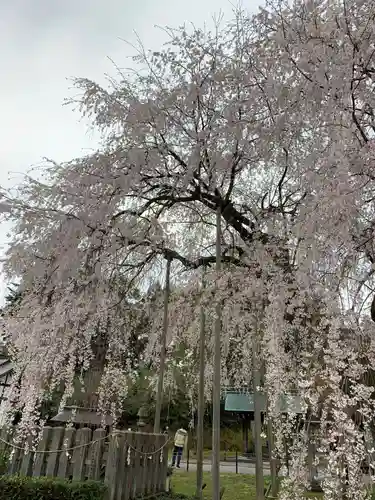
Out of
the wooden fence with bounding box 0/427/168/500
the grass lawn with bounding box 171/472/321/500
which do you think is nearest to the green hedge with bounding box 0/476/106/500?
the wooden fence with bounding box 0/427/168/500

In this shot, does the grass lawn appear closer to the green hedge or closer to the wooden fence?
the wooden fence

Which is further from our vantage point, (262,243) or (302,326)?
(262,243)

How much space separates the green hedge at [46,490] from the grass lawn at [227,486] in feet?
9.65

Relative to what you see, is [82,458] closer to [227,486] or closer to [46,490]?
[46,490]

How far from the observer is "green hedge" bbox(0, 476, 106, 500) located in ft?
11.4

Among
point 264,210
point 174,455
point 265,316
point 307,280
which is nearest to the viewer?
point 307,280

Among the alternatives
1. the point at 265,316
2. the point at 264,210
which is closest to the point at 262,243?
the point at 264,210

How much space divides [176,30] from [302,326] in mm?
3711

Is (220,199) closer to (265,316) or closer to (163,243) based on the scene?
(163,243)

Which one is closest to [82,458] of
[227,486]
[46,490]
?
[46,490]

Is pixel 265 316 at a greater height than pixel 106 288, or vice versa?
pixel 106 288

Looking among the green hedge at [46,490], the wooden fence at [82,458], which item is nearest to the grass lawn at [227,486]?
the wooden fence at [82,458]

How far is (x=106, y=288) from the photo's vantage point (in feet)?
17.0

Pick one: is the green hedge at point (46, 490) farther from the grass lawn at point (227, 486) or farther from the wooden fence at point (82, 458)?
the grass lawn at point (227, 486)
